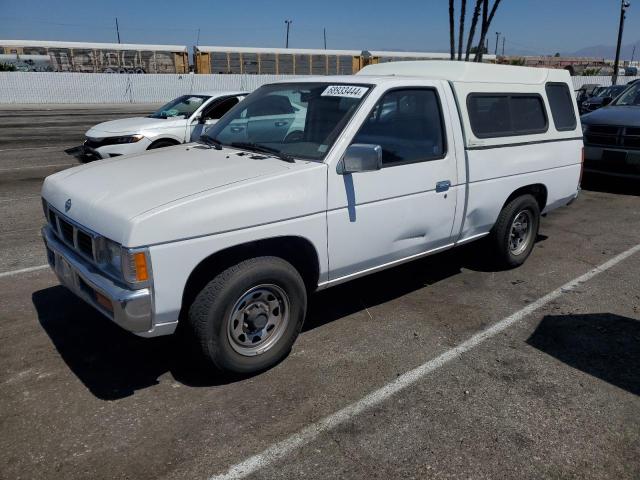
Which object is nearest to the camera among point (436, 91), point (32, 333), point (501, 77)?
point (32, 333)

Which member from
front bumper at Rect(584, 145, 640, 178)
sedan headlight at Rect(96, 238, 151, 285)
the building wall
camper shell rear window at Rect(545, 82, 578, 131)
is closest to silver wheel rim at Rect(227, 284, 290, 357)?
sedan headlight at Rect(96, 238, 151, 285)

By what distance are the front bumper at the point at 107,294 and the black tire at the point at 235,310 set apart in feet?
1.06

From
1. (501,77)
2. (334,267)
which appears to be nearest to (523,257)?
(501,77)

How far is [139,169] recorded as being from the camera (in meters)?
3.72

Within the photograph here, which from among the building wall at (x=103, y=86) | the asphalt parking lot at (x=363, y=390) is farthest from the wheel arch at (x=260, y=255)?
the building wall at (x=103, y=86)

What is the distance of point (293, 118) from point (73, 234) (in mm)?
1853

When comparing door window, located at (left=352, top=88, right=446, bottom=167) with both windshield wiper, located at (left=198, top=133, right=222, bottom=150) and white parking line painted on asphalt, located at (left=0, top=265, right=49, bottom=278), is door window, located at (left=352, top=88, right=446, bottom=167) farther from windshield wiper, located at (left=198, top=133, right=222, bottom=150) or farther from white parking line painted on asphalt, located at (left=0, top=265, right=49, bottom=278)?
white parking line painted on asphalt, located at (left=0, top=265, right=49, bottom=278)

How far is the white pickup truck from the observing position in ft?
10.1

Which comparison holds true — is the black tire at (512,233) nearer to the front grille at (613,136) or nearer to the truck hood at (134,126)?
the front grille at (613,136)

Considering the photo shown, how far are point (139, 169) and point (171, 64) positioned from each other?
4198 cm

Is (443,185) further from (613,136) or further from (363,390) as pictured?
(613,136)

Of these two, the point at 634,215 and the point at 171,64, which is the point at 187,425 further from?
the point at 171,64

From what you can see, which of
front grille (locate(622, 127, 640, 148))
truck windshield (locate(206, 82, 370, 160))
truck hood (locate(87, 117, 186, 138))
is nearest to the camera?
truck windshield (locate(206, 82, 370, 160))

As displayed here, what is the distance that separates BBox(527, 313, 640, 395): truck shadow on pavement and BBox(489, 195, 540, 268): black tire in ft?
3.33
